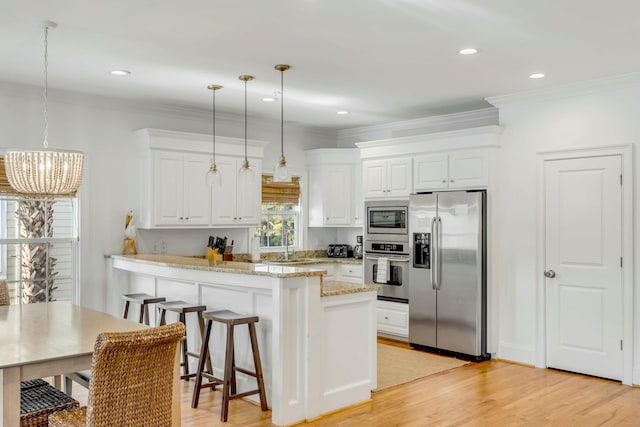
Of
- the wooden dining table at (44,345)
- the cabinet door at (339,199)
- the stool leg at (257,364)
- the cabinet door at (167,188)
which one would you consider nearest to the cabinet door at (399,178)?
the cabinet door at (339,199)

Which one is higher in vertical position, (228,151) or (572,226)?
(228,151)

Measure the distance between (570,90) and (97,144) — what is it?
4.49 meters

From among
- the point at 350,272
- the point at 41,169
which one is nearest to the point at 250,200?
the point at 350,272

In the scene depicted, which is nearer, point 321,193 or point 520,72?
point 520,72

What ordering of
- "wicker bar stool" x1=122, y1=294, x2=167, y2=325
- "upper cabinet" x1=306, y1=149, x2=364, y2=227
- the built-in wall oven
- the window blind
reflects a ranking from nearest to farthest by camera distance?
"wicker bar stool" x1=122, y1=294, x2=167, y2=325
the built-in wall oven
the window blind
"upper cabinet" x1=306, y1=149, x2=364, y2=227

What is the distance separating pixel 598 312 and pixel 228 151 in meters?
4.00

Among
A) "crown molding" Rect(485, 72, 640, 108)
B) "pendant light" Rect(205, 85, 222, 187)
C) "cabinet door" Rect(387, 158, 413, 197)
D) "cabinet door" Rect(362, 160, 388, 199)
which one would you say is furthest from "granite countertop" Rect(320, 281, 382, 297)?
"crown molding" Rect(485, 72, 640, 108)

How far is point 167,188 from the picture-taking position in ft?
18.9

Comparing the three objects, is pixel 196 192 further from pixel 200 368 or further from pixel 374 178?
pixel 200 368

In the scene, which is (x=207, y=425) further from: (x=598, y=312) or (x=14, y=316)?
(x=598, y=312)

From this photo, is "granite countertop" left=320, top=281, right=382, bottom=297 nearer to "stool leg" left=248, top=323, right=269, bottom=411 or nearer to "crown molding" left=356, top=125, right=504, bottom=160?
"stool leg" left=248, top=323, right=269, bottom=411

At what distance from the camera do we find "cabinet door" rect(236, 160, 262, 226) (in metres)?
6.36

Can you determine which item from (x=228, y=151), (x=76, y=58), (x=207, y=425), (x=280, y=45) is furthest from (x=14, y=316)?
(x=228, y=151)

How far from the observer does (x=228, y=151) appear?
6254 mm
